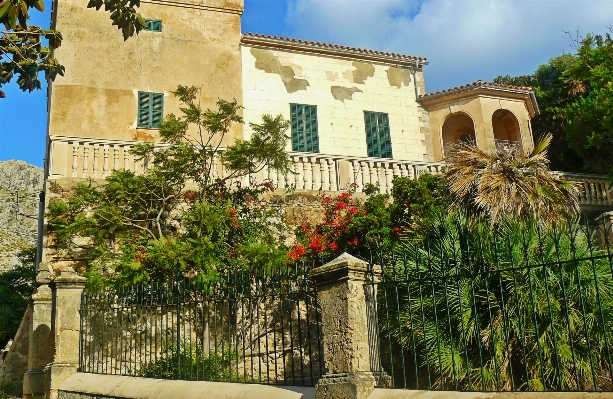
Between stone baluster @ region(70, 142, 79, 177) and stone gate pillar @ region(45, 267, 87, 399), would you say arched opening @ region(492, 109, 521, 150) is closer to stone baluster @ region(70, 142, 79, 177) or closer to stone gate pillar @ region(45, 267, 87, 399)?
stone baluster @ region(70, 142, 79, 177)

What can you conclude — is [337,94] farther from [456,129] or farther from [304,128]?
[456,129]

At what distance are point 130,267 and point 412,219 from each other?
19.7 ft

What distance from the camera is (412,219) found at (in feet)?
45.6

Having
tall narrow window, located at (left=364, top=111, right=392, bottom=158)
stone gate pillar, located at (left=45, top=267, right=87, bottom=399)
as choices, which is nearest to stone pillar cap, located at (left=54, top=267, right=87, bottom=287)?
stone gate pillar, located at (left=45, top=267, right=87, bottom=399)

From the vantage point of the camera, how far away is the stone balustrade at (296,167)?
14227mm

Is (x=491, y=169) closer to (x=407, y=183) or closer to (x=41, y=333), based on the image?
(x=407, y=183)

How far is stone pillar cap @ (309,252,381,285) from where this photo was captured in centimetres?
A: 671

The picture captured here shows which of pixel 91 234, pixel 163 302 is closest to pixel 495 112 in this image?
pixel 91 234

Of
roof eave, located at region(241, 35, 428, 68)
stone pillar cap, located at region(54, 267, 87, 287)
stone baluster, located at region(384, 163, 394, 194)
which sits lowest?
stone pillar cap, located at region(54, 267, 87, 287)

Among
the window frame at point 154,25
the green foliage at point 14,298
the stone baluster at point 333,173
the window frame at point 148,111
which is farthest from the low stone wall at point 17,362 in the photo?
the window frame at point 154,25

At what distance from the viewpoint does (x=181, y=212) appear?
14.3 metres

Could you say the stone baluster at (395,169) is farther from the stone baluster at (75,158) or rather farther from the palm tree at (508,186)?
the stone baluster at (75,158)

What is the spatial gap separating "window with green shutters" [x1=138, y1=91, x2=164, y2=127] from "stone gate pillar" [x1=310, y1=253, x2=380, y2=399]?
39.3 ft

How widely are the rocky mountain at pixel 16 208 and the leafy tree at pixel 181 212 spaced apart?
13.3 m
